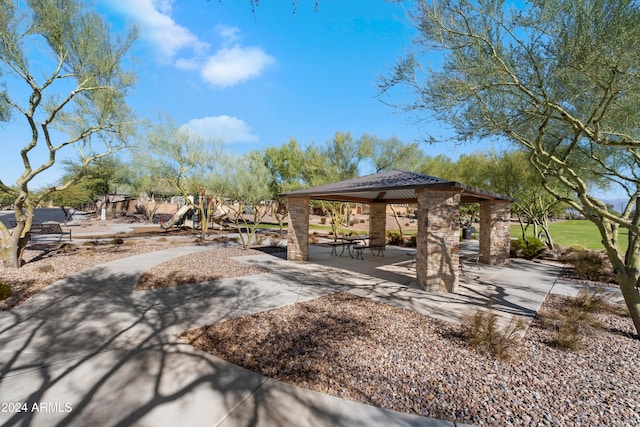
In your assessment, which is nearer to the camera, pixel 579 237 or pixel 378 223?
pixel 378 223

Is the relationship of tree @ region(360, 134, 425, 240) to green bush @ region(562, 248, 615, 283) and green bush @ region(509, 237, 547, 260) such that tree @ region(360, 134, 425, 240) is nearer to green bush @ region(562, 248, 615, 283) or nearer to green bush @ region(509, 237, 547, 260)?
green bush @ region(509, 237, 547, 260)

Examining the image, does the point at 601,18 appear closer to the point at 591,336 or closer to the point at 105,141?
the point at 591,336

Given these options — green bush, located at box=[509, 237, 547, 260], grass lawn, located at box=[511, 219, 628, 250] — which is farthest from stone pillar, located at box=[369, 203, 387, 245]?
grass lawn, located at box=[511, 219, 628, 250]

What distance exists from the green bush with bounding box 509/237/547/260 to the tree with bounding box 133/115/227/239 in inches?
619

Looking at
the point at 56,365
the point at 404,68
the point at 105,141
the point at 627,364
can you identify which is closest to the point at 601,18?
the point at 404,68

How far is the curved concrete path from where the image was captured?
256 centimetres

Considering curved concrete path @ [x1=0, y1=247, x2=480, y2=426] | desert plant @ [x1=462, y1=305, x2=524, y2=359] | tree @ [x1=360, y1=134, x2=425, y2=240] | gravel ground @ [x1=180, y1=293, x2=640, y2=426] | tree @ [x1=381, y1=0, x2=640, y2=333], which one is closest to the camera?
curved concrete path @ [x1=0, y1=247, x2=480, y2=426]

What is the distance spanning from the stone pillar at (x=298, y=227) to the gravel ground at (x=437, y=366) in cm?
597

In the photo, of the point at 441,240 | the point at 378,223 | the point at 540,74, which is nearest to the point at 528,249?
the point at 378,223

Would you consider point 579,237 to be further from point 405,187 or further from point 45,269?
point 45,269

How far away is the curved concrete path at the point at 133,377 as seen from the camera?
2.56 m

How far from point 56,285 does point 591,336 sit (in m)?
10.7

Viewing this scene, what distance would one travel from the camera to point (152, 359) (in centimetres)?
349

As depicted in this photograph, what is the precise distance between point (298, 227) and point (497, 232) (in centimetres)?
783
